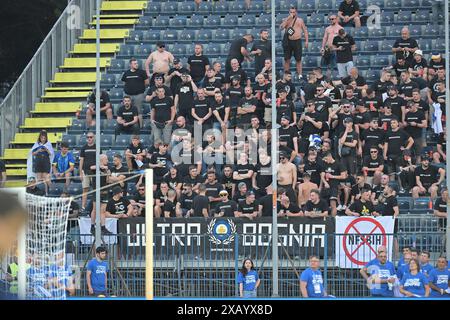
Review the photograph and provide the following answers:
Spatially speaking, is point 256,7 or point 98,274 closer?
point 98,274

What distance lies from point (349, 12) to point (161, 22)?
14.6 ft

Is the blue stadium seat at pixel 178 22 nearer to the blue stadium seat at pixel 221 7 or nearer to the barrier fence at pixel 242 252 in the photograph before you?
the blue stadium seat at pixel 221 7

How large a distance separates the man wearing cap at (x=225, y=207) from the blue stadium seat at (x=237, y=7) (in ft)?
25.4

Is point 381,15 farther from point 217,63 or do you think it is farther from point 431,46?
point 217,63

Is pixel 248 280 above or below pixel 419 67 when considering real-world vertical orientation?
below

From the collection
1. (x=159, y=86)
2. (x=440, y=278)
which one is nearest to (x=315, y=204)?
(x=440, y=278)

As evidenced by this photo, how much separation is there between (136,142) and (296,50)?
4428mm

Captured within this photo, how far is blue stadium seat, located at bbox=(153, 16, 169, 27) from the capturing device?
33.9 meters

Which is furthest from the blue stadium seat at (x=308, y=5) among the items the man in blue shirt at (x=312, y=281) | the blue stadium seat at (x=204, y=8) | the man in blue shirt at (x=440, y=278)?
the man in blue shirt at (x=312, y=281)

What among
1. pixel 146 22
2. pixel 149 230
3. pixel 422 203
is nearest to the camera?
pixel 149 230

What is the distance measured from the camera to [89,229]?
1050 inches

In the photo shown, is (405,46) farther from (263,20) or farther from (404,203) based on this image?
(404,203)
